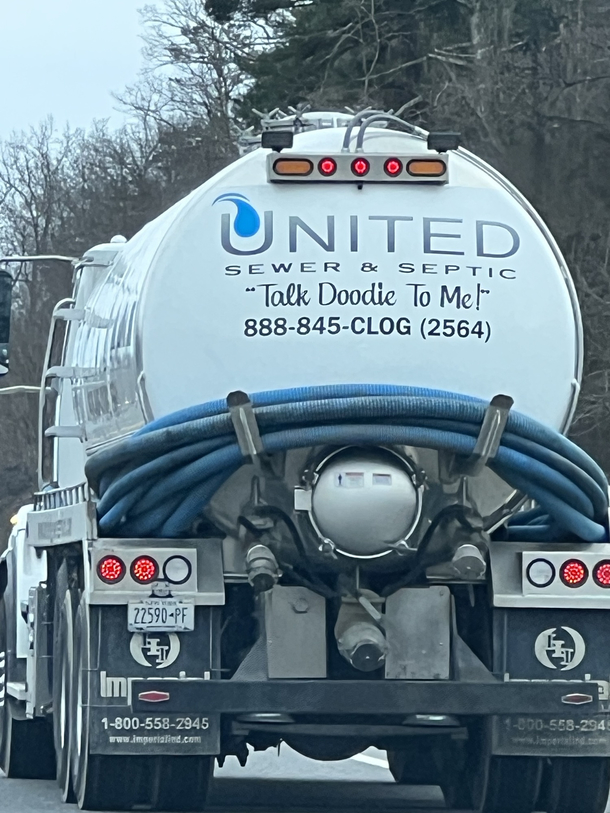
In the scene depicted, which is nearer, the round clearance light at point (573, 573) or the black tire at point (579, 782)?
the round clearance light at point (573, 573)

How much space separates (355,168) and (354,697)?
92.5 inches

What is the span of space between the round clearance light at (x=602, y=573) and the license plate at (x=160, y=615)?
5.86 feet

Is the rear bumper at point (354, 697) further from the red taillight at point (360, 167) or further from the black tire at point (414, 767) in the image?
the red taillight at point (360, 167)

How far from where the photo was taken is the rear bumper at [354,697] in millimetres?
9016

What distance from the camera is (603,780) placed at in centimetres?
963

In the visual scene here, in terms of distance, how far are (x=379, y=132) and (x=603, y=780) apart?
3.17 metres

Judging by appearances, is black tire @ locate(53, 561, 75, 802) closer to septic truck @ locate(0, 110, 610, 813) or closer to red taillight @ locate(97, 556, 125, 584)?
septic truck @ locate(0, 110, 610, 813)

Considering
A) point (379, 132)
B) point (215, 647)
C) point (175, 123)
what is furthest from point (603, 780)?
point (175, 123)

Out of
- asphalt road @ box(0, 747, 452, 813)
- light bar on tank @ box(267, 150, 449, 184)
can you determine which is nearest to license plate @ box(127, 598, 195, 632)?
asphalt road @ box(0, 747, 452, 813)

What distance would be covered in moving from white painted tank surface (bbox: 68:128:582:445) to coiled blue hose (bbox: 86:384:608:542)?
0.23 m

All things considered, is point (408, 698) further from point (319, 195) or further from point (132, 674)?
point (319, 195)

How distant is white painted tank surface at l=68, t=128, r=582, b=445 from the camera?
361 inches

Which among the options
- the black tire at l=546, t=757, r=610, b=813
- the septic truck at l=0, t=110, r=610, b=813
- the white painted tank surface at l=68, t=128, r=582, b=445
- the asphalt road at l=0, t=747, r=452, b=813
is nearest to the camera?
the septic truck at l=0, t=110, r=610, b=813

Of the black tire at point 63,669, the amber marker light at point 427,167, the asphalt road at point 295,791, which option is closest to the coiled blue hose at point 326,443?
the black tire at point 63,669
